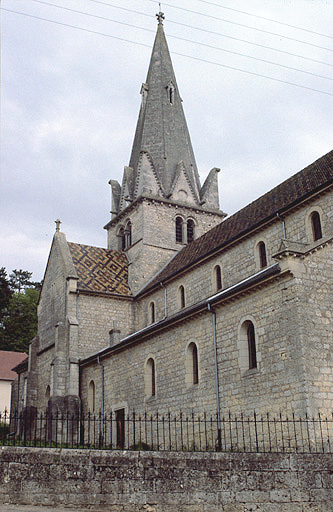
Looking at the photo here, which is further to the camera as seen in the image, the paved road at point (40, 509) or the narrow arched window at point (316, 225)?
the narrow arched window at point (316, 225)

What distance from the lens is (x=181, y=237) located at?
3578cm

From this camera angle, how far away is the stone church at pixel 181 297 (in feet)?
55.0

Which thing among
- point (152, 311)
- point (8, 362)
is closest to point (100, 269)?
point (152, 311)

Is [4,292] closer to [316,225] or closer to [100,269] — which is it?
[100,269]

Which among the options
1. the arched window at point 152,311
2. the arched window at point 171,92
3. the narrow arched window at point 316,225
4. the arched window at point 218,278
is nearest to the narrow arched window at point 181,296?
the arched window at point 218,278

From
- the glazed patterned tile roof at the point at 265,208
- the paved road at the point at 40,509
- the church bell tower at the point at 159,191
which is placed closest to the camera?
the paved road at the point at 40,509

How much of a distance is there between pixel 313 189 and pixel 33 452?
1351cm

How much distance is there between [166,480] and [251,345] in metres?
7.75

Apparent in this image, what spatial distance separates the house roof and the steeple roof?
73.6ft

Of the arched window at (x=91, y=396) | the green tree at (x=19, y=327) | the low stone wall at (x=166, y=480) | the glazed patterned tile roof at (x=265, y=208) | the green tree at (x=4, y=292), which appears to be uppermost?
the green tree at (x=4, y=292)

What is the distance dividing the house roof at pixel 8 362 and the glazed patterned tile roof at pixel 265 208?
25035mm

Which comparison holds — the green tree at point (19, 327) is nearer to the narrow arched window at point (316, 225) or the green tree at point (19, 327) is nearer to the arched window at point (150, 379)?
the arched window at point (150, 379)

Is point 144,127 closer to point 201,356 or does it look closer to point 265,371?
point 201,356

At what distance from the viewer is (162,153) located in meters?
38.1
